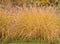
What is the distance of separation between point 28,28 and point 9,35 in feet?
1.78

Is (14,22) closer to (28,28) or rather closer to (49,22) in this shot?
(28,28)

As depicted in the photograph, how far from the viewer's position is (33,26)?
258 inches

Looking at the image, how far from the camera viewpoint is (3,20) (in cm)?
681

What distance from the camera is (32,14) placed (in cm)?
673

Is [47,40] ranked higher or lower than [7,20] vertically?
lower

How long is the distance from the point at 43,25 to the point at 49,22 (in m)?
0.19

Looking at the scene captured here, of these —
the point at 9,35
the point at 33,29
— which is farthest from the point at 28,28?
the point at 9,35

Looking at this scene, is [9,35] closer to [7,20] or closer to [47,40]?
[7,20]

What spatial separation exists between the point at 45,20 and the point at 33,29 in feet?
1.37

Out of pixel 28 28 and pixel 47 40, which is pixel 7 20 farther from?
pixel 47 40

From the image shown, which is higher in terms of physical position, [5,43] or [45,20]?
[45,20]

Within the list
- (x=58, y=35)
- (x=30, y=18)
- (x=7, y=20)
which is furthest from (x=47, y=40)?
(x=7, y=20)

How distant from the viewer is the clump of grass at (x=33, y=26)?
21.3ft

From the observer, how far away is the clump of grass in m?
6.48
